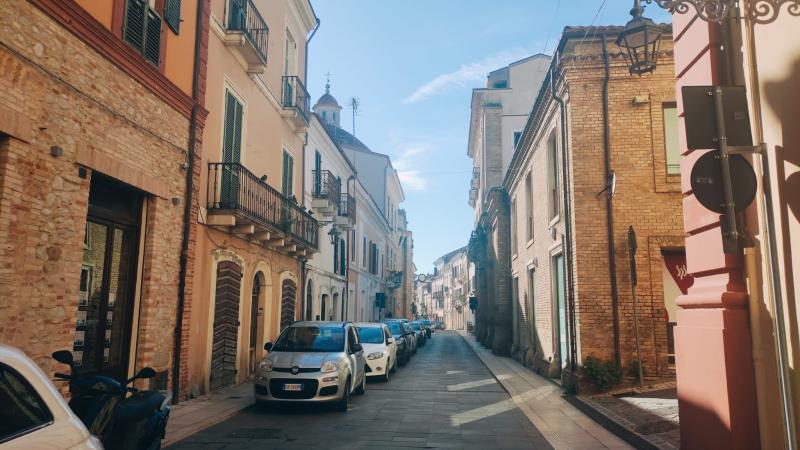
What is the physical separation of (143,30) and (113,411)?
282 inches

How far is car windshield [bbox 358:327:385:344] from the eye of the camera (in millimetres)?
16594

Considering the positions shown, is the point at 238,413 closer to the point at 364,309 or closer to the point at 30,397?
the point at 30,397

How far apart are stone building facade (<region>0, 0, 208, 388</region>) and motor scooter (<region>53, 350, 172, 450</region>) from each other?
2.68 m

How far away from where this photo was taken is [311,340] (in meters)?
11.6

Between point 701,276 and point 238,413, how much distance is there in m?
7.65

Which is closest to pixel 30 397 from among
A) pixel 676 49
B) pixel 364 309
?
pixel 676 49

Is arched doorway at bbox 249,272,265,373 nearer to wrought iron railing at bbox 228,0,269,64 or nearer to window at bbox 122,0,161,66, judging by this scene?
wrought iron railing at bbox 228,0,269,64

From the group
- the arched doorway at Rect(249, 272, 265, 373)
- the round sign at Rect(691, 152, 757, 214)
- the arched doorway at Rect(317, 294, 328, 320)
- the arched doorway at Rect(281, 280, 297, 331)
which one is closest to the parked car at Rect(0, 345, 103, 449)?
the round sign at Rect(691, 152, 757, 214)

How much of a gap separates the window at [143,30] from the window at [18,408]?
7.85 metres

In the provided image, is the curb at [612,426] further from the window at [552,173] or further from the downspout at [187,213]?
the downspout at [187,213]

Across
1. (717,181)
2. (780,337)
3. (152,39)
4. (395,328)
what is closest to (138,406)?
(717,181)

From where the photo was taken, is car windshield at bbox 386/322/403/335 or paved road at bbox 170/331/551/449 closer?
paved road at bbox 170/331/551/449

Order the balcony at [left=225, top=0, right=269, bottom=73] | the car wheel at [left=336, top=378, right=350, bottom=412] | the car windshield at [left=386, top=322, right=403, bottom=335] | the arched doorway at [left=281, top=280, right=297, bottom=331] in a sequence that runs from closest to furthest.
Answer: the car wheel at [left=336, top=378, right=350, bottom=412], the balcony at [left=225, top=0, right=269, bottom=73], the arched doorway at [left=281, top=280, right=297, bottom=331], the car windshield at [left=386, top=322, right=403, bottom=335]

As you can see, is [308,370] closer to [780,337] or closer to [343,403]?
[343,403]
